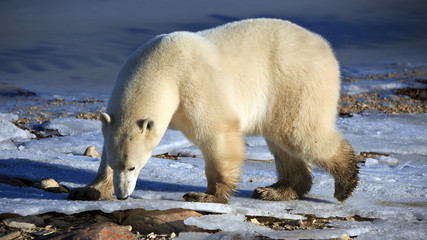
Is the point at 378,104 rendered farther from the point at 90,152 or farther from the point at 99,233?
the point at 99,233

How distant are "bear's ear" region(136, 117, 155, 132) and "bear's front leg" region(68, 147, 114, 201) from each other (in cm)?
78

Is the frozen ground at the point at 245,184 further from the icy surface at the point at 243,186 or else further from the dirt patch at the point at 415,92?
the dirt patch at the point at 415,92

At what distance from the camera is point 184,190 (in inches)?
198

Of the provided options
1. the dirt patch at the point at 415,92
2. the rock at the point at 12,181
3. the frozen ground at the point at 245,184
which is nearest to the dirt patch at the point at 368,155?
the frozen ground at the point at 245,184

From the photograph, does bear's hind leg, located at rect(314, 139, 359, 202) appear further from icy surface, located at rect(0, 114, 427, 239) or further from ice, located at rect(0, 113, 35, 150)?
ice, located at rect(0, 113, 35, 150)

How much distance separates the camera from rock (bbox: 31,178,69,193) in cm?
484

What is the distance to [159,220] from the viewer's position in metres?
3.69

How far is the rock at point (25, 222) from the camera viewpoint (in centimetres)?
366

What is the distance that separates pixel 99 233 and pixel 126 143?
2.84 feet

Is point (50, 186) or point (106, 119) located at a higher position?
point (106, 119)

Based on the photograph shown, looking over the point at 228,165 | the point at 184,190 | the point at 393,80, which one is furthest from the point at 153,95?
the point at 393,80

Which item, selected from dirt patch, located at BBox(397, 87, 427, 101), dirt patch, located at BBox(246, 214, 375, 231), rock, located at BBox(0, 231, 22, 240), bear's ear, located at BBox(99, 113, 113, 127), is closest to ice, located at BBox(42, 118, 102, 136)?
bear's ear, located at BBox(99, 113, 113, 127)

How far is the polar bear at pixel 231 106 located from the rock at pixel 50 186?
53cm

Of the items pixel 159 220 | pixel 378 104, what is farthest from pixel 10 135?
pixel 378 104
